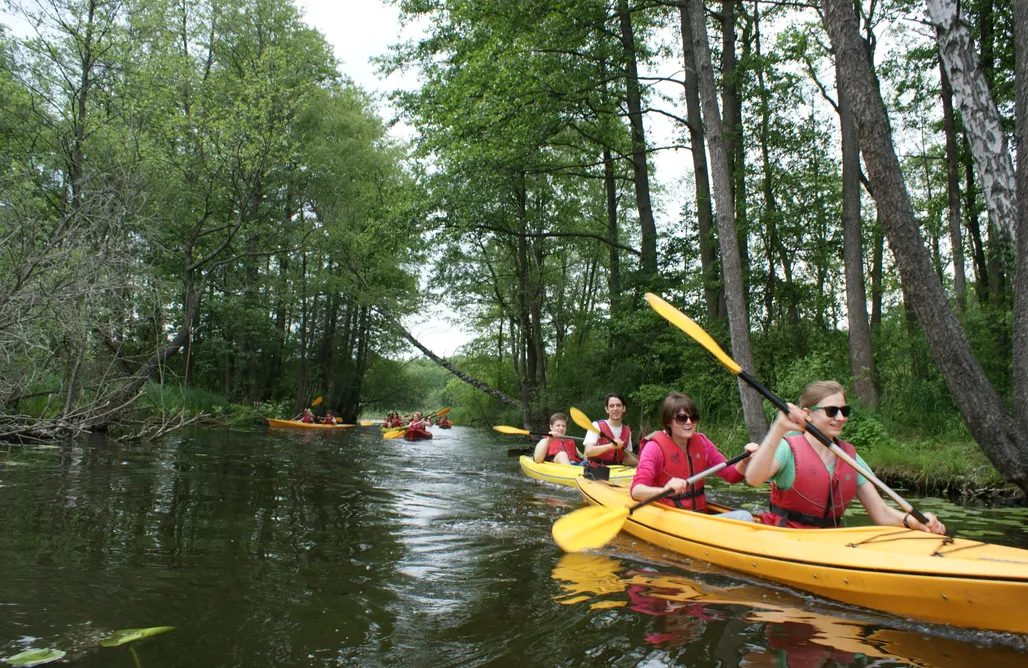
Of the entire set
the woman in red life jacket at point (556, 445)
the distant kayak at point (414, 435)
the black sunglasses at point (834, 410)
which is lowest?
the distant kayak at point (414, 435)

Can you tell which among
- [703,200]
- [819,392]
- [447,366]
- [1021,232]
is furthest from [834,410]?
[447,366]

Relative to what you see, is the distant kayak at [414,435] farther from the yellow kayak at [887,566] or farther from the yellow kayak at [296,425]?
the yellow kayak at [887,566]

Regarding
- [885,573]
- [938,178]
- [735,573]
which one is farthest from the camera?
[938,178]

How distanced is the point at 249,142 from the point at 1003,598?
1411 centimetres

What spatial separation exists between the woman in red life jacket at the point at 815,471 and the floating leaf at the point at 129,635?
9.69 feet

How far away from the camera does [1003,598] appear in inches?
106

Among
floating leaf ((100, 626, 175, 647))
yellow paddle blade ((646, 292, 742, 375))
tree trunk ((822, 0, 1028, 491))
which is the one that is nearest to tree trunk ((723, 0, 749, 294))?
tree trunk ((822, 0, 1028, 491))

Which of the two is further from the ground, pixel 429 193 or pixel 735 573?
pixel 429 193

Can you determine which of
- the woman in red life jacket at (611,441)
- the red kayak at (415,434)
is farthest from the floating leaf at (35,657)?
the red kayak at (415,434)

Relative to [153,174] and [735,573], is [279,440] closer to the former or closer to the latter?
[153,174]

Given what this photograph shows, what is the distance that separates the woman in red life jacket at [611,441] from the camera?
7363 mm

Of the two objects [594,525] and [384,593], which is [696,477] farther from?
[384,593]

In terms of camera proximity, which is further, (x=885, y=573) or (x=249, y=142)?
(x=249, y=142)

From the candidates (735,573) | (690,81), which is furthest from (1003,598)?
(690,81)
